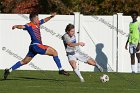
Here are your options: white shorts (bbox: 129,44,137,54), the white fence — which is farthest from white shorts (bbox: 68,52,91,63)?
the white fence

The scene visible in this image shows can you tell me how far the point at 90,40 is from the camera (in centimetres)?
2809

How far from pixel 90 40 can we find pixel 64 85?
10403 mm

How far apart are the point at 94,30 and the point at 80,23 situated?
0.66 meters

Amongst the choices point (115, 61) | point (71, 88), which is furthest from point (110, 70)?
point (71, 88)

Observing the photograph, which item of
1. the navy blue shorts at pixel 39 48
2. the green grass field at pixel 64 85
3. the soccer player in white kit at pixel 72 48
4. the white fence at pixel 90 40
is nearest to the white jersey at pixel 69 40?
the soccer player in white kit at pixel 72 48

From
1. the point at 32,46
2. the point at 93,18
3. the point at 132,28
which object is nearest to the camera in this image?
the point at 32,46

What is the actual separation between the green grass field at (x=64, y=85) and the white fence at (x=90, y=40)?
6.52 m

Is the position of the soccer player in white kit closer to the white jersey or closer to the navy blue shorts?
the white jersey

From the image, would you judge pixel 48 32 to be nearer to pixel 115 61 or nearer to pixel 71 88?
pixel 115 61

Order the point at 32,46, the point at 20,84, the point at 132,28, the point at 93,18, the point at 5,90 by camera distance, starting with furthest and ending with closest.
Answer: the point at 93,18, the point at 132,28, the point at 32,46, the point at 20,84, the point at 5,90

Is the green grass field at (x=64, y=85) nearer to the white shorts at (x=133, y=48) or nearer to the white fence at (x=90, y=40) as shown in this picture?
the white shorts at (x=133, y=48)

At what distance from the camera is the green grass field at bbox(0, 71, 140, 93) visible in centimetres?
1622

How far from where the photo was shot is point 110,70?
2803 cm

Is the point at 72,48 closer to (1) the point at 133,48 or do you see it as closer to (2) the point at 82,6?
(1) the point at 133,48
